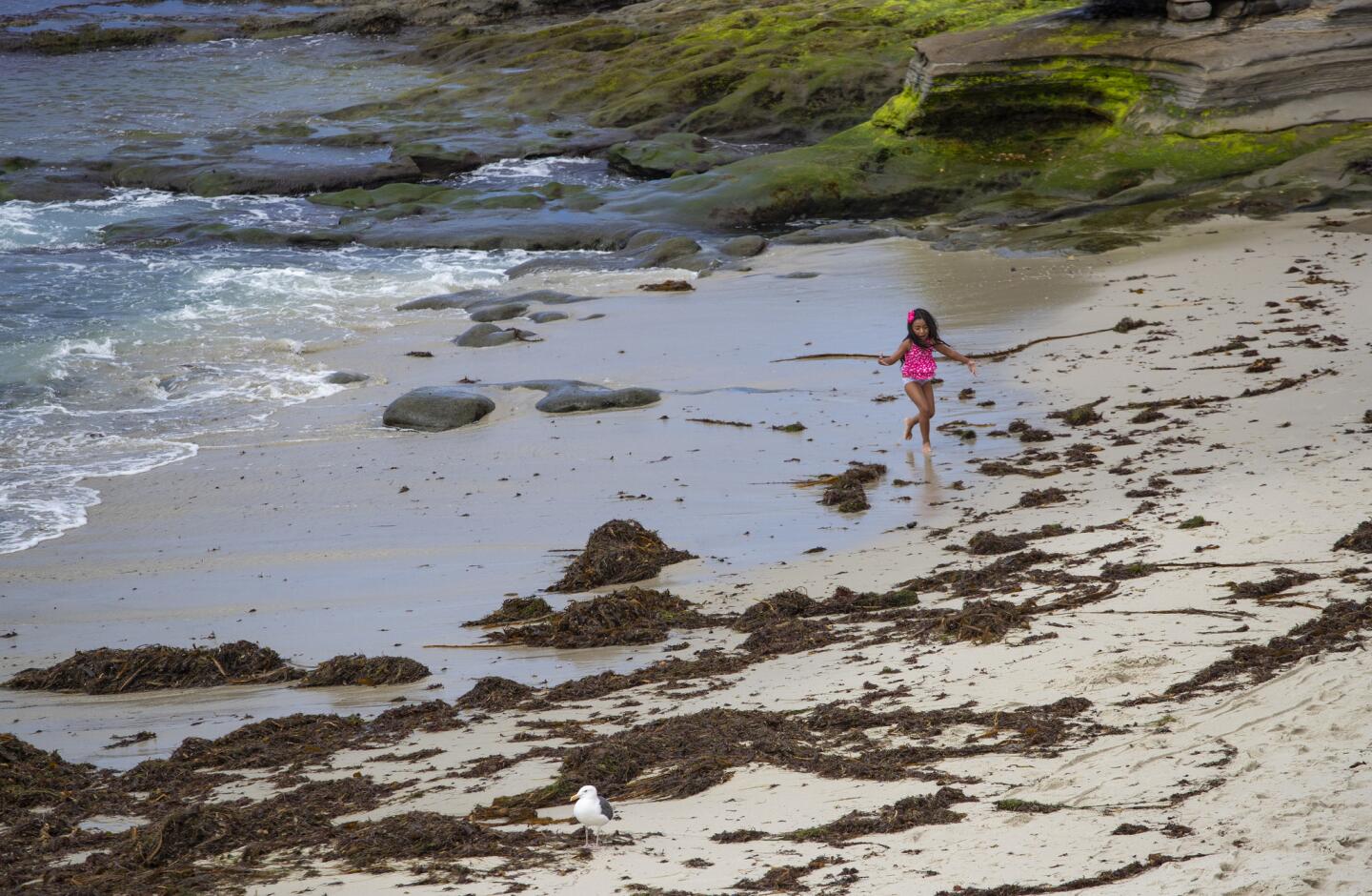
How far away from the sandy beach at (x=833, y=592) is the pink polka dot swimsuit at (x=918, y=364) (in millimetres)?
454

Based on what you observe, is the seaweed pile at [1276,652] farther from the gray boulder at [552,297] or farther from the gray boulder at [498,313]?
the gray boulder at [552,297]

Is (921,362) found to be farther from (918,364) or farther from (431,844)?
(431,844)

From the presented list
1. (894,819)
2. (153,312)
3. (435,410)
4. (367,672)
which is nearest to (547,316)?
(435,410)

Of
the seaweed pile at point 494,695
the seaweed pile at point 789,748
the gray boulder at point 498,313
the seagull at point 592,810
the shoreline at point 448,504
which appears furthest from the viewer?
the gray boulder at point 498,313

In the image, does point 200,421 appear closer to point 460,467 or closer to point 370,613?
point 460,467

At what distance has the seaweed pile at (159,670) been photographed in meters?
6.14

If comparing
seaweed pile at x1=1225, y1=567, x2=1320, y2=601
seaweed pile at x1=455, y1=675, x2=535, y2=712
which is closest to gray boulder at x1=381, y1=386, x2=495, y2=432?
seaweed pile at x1=455, y1=675, x2=535, y2=712

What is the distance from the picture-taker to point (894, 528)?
7531 millimetres

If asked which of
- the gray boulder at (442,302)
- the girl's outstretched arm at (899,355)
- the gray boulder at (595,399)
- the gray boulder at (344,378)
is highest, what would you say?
the gray boulder at (442,302)

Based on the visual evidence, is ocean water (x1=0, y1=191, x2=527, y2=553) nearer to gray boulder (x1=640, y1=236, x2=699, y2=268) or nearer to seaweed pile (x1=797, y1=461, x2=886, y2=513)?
gray boulder (x1=640, y1=236, x2=699, y2=268)

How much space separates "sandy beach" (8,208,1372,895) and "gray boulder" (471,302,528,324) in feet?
3.75

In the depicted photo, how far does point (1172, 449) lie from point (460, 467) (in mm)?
4950

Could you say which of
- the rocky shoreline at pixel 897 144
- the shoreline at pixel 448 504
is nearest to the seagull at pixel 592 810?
the shoreline at pixel 448 504

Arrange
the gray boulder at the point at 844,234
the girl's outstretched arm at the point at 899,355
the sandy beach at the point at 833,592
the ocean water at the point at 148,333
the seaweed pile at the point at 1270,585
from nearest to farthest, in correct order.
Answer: the sandy beach at the point at 833,592 → the seaweed pile at the point at 1270,585 → the girl's outstretched arm at the point at 899,355 → the ocean water at the point at 148,333 → the gray boulder at the point at 844,234
